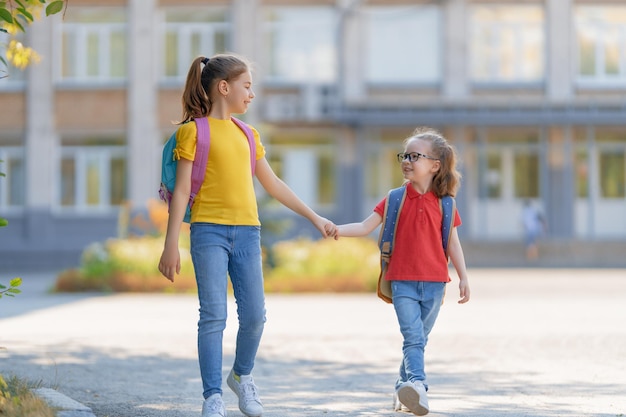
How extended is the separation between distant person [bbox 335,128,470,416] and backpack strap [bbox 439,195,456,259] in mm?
26

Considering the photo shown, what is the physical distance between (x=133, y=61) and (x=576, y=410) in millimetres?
29357

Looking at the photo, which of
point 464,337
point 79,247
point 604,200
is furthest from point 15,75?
point 464,337

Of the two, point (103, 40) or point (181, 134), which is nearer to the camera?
point (181, 134)

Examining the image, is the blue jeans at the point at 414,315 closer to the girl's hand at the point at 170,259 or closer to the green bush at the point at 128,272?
the girl's hand at the point at 170,259

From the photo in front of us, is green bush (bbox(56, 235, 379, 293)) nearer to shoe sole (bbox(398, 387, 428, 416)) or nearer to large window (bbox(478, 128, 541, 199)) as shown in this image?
shoe sole (bbox(398, 387, 428, 416))

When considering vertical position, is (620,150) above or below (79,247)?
above

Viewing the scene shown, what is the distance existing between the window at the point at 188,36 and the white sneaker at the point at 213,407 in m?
29.5

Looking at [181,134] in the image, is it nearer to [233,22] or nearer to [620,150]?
[233,22]

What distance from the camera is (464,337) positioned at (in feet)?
37.8

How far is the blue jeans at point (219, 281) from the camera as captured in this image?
19.8 feet

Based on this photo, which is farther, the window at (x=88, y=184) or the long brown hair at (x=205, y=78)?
the window at (x=88, y=184)

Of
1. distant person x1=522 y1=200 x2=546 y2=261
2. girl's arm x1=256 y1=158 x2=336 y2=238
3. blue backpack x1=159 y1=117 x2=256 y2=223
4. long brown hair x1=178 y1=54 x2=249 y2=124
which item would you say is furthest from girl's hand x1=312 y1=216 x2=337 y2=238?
distant person x1=522 y1=200 x2=546 y2=261

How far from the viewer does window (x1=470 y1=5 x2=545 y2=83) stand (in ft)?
117

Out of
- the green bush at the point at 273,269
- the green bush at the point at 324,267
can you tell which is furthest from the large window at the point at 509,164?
the green bush at the point at 273,269
